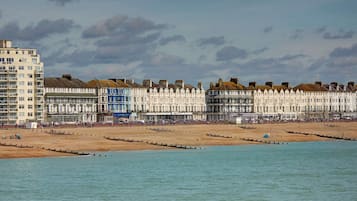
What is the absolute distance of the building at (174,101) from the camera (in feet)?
475

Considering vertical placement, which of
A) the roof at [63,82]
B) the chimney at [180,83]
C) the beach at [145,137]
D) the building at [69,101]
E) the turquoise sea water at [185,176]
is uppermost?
the chimney at [180,83]

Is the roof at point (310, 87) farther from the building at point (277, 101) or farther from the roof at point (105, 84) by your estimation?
the roof at point (105, 84)

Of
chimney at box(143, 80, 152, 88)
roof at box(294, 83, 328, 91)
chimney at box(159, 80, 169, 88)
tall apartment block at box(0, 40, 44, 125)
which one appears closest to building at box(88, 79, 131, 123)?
chimney at box(143, 80, 152, 88)

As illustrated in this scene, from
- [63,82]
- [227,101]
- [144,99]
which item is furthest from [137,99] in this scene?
[227,101]

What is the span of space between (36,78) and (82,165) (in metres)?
57.8

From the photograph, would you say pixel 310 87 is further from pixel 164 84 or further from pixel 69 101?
pixel 69 101

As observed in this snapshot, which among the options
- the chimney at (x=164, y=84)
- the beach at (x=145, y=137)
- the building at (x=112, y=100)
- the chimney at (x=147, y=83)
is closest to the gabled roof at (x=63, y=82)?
the building at (x=112, y=100)

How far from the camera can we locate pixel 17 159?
70.2 m

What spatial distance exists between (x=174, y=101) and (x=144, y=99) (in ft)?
24.1

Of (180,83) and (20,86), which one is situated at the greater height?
(180,83)

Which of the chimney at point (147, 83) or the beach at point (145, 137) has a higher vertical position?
the chimney at point (147, 83)

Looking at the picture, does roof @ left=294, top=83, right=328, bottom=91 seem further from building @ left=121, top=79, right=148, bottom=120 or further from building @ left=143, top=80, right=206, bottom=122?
building @ left=121, top=79, right=148, bottom=120

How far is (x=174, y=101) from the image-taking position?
5846 inches

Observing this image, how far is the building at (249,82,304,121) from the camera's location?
163625mm
